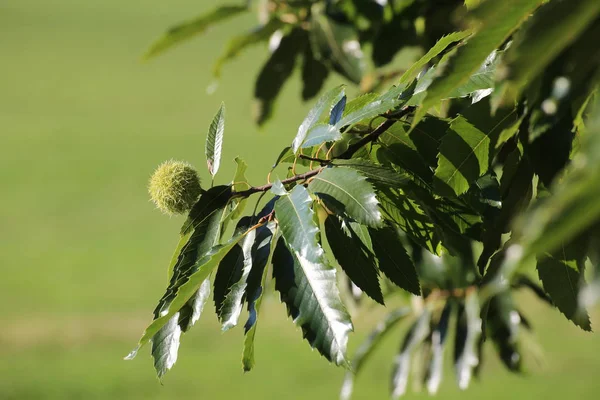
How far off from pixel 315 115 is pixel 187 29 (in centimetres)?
63

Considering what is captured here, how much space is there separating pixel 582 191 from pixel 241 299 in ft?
1.30

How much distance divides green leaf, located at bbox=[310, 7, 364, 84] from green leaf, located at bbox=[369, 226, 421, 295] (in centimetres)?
69

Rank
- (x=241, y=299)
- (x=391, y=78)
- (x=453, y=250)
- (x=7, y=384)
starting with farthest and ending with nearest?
(x=7, y=384)
(x=391, y=78)
(x=453, y=250)
(x=241, y=299)

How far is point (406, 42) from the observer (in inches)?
50.9

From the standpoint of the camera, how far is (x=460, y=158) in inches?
24.4

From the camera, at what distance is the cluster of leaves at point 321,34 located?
1248 mm

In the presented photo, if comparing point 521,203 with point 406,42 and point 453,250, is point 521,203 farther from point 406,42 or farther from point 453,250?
point 406,42

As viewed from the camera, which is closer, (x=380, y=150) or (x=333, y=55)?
(x=380, y=150)

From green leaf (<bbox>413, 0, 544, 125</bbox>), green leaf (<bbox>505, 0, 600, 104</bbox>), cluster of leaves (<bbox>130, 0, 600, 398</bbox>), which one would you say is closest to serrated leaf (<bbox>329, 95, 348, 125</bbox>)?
cluster of leaves (<bbox>130, 0, 600, 398</bbox>)

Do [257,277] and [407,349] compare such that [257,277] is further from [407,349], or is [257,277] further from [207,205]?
[407,349]

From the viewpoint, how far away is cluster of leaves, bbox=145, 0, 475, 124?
49.1 inches

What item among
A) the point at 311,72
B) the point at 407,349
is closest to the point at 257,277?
the point at 311,72

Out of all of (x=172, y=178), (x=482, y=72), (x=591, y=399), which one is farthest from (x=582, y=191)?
(x=591, y=399)

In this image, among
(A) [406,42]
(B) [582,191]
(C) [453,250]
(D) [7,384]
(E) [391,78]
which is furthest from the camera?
(D) [7,384]
